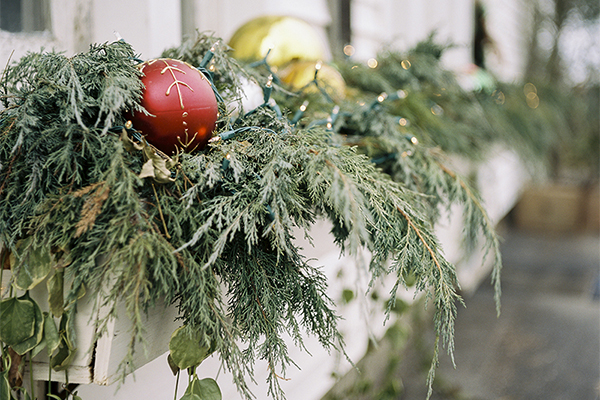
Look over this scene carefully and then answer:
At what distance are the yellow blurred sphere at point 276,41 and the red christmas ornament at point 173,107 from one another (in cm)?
59

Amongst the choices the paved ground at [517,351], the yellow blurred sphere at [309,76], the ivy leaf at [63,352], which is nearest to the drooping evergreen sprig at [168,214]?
the ivy leaf at [63,352]

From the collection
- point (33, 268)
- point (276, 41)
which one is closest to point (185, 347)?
point (33, 268)

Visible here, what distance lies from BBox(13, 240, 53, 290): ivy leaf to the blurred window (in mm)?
523

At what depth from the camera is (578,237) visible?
595cm

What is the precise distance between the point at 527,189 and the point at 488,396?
427cm

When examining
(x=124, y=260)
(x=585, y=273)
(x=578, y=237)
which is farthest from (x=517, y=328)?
(x=124, y=260)

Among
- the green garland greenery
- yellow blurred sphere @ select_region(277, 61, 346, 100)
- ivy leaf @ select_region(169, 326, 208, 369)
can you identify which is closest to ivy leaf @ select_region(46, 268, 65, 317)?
the green garland greenery

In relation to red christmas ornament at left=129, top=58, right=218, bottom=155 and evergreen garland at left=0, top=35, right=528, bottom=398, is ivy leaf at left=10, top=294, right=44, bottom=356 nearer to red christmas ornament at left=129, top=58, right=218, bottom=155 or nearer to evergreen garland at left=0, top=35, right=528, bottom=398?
evergreen garland at left=0, top=35, right=528, bottom=398

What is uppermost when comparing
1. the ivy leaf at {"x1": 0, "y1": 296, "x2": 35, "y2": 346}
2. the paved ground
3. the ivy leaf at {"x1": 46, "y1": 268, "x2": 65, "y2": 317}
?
the ivy leaf at {"x1": 46, "y1": 268, "x2": 65, "y2": 317}

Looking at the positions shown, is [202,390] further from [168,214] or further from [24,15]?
[24,15]

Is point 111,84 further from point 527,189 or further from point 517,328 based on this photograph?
point 527,189

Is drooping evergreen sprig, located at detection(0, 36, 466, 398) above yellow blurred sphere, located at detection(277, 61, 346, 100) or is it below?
below

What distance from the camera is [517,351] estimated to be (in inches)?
122

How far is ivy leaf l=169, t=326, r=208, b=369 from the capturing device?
Answer: 0.55 meters
